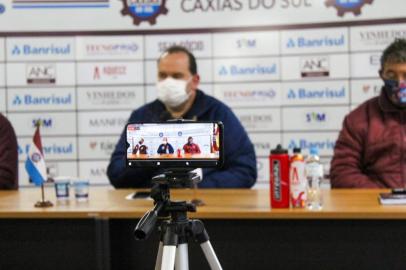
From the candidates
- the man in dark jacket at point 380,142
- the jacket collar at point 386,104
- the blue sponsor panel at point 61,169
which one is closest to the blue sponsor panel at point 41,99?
the blue sponsor panel at point 61,169

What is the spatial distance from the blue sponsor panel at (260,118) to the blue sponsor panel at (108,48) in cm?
87

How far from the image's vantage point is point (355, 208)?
2.14 metres

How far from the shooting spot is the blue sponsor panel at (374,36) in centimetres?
410

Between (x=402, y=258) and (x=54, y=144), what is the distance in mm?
2974

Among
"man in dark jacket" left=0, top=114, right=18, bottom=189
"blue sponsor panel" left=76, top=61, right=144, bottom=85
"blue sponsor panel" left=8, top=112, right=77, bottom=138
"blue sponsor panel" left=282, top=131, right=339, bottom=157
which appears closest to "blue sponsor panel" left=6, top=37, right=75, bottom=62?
"blue sponsor panel" left=76, top=61, right=144, bottom=85

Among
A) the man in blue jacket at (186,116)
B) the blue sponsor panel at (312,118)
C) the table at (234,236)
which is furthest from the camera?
the blue sponsor panel at (312,118)

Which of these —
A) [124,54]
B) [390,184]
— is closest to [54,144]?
[124,54]

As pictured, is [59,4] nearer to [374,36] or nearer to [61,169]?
[61,169]

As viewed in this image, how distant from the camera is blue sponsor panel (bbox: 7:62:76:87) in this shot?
434cm

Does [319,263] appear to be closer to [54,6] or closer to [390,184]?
[390,184]

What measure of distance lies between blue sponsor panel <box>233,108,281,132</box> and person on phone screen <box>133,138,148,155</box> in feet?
8.50

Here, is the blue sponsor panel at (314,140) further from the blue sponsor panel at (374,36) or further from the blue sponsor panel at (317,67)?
the blue sponsor panel at (374,36)

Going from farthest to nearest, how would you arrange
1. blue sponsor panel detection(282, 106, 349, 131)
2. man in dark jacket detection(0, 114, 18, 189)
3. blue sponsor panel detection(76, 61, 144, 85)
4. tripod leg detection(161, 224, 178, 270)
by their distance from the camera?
blue sponsor panel detection(76, 61, 144, 85), blue sponsor panel detection(282, 106, 349, 131), man in dark jacket detection(0, 114, 18, 189), tripod leg detection(161, 224, 178, 270)

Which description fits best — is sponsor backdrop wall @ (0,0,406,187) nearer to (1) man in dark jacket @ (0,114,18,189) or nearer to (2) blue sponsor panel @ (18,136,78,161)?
(2) blue sponsor panel @ (18,136,78,161)
